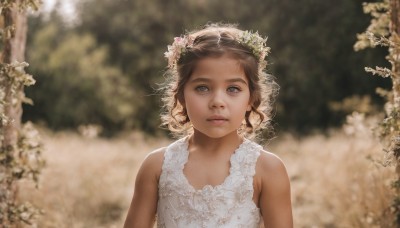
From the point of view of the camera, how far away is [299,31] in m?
20.1

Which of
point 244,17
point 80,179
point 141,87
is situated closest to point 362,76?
point 244,17

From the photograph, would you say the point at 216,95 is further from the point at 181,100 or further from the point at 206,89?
the point at 181,100

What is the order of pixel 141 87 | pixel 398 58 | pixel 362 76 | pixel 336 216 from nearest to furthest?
pixel 398 58 < pixel 336 216 < pixel 362 76 < pixel 141 87

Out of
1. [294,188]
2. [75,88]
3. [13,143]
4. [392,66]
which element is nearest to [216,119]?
[392,66]

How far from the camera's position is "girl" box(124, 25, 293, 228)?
2793 millimetres

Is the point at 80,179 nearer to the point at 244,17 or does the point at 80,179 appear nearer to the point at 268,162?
the point at 268,162

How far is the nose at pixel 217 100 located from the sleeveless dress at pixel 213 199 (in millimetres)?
332

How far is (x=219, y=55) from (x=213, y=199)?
2.28 ft

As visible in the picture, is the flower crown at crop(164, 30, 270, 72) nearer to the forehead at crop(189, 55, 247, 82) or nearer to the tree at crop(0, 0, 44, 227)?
the forehead at crop(189, 55, 247, 82)

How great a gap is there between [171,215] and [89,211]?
384 centimetres

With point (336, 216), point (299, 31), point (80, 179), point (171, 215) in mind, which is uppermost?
point (299, 31)

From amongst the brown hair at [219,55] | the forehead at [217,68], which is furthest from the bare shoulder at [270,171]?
the forehead at [217,68]

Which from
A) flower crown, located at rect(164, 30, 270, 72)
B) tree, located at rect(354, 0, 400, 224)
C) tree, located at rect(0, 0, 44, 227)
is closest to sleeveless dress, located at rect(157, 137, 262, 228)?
flower crown, located at rect(164, 30, 270, 72)

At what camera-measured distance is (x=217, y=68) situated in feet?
9.17
